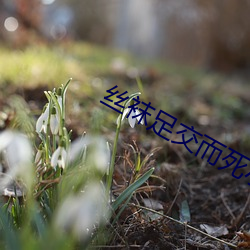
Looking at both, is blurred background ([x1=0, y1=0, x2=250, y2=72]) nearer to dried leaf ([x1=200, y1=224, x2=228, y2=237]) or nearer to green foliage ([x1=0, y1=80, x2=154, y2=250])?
dried leaf ([x1=200, y1=224, x2=228, y2=237])

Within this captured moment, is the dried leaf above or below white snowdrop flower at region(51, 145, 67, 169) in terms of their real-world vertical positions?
below

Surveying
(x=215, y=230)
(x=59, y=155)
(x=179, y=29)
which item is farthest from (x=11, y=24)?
(x=59, y=155)

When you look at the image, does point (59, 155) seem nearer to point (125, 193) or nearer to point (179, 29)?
point (125, 193)

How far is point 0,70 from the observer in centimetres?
322

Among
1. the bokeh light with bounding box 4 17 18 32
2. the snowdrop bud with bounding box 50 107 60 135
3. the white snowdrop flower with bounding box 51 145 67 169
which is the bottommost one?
the bokeh light with bounding box 4 17 18 32

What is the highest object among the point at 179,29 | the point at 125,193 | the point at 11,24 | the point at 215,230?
the point at 179,29

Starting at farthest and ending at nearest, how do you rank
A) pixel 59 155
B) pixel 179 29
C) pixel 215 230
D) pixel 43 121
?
1. pixel 179 29
2. pixel 215 230
3. pixel 43 121
4. pixel 59 155

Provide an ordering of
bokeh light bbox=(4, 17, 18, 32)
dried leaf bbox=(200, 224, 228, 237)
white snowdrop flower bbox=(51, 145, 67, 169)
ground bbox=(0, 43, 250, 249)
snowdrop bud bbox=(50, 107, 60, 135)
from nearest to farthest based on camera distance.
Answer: white snowdrop flower bbox=(51, 145, 67, 169) < snowdrop bud bbox=(50, 107, 60, 135) < ground bbox=(0, 43, 250, 249) < dried leaf bbox=(200, 224, 228, 237) < bokeh light bbox=(4, 17, 18, 32)

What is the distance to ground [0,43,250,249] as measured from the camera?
4.80ft

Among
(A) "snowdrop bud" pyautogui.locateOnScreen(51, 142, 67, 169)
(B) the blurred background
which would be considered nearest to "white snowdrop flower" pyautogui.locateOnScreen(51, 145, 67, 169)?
(A) "snowdrop bud" pyautogui.locateOnScreen(51, 142, 67, 169)

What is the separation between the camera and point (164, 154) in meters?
2.26

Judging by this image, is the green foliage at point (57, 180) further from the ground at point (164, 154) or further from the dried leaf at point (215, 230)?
the dried leaf at point (215, 230)

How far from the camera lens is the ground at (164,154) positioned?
146cm

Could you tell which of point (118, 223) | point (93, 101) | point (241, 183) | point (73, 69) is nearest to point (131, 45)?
point (73, 69)
